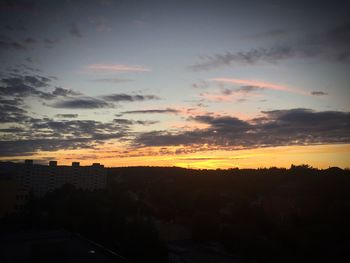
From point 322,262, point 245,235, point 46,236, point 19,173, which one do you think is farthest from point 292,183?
point 19,173

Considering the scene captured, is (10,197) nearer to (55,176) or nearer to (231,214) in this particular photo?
(231,214)

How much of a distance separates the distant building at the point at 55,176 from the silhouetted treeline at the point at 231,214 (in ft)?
74.0

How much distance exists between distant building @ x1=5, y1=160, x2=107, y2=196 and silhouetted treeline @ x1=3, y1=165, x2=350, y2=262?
22.5m

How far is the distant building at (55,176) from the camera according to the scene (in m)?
88.8

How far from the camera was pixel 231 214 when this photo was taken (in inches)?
2156

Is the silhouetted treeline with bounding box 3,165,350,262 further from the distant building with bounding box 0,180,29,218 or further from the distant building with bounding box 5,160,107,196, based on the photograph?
the distant building with bounding box 5,160,107,196

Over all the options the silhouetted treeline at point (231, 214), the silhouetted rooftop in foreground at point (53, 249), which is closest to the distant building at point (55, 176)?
the silhouetted treeline at point (231, 214)

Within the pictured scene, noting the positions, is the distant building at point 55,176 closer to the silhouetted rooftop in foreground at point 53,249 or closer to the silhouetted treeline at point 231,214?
the silhouetted treeline at point 231,214

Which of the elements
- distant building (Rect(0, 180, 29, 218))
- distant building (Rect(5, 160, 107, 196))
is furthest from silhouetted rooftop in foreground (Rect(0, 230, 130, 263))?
distant building (Rect(5, 160, 107, 196))

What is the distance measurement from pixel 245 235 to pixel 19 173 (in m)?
73.0

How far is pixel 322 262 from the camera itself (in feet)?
98.9

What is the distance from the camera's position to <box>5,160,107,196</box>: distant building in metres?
88.8

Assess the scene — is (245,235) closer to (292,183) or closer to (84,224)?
(84,224)

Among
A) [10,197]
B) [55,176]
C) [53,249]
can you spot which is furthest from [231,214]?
[55,176]
